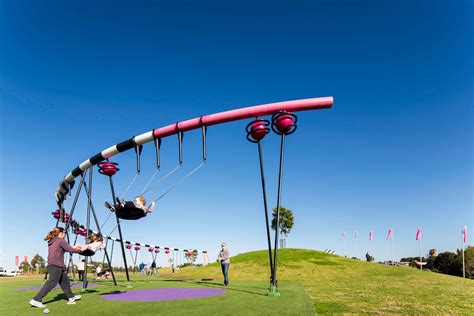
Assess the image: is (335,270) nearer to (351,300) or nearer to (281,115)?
(351,300)

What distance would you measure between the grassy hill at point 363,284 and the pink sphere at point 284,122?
4.93m

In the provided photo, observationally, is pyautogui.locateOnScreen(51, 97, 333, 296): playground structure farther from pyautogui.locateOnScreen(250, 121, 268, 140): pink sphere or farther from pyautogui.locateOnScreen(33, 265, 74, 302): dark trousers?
pyautogui.locateOnScreen(33, 265, 74, 302): dark trousers

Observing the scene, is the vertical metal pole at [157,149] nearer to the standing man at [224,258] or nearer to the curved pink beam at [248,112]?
the curved pink beam at [248,112]

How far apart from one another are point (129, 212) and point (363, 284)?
436 inches

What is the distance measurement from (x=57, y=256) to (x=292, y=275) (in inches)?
673

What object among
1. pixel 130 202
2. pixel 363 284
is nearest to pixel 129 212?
pixel 130 202

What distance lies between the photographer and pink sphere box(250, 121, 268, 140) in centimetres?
994

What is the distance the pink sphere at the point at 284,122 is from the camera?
9688mm

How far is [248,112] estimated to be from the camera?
404 inches

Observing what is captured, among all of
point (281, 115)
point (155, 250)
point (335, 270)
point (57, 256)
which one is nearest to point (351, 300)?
point (281, 115)

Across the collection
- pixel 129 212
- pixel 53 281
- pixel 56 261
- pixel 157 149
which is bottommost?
pixel 53 281

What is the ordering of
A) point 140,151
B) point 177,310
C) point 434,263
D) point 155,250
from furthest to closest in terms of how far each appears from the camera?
point 434,263, point 155,250, point 140,151, point 177,310

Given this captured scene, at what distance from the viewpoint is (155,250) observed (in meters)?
39.3

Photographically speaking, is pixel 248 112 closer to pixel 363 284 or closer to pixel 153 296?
pixel 153 296
